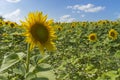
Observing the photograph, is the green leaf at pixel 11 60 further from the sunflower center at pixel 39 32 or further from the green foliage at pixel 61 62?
the sunflower center at pixel 39 32

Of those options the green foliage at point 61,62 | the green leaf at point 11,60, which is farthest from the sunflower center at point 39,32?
the green leaf at point 11,60

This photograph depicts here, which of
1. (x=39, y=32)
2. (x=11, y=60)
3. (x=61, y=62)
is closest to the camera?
(x=11, y=60)

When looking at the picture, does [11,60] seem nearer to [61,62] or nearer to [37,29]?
[37,29]

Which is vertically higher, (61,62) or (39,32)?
(39,32)

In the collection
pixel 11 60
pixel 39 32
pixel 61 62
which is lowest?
pixel 61 62

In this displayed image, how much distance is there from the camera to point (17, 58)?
2.14 metres

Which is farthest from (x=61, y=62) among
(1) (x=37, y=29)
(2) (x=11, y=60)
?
(2) (x=11, y=60)

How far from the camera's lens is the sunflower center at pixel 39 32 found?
7.88 feet

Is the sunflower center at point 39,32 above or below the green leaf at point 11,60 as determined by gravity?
above

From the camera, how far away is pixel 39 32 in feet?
7.88

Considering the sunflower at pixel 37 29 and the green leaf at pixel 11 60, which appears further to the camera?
the sunflower at pixel 37 29

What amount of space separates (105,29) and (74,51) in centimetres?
522

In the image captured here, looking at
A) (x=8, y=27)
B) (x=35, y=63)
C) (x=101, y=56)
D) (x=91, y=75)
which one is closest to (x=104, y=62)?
(x=101, y=56)

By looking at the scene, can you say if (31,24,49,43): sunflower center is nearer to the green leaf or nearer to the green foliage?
the green foliage
